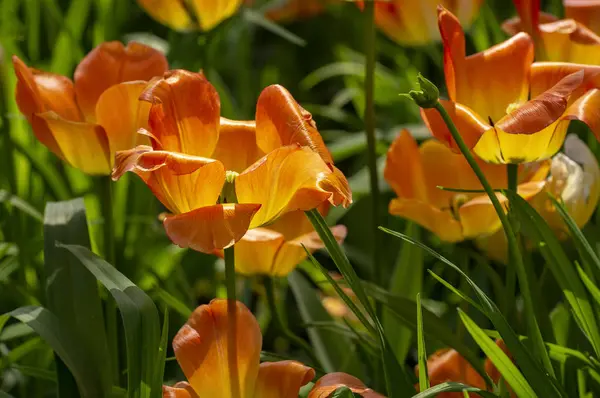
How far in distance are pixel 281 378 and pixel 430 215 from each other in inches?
10.2

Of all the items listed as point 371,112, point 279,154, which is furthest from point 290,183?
point 371,112

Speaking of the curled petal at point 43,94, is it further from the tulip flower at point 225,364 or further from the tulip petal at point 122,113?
the tulip flower at point 225,364

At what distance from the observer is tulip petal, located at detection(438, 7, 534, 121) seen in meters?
0.86

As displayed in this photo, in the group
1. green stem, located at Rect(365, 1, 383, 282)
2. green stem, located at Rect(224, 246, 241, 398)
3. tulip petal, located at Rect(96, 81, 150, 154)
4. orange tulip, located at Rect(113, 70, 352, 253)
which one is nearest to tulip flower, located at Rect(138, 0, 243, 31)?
green stem, located at Rect(365, 1, 383, 282)

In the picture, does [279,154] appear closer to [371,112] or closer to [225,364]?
[225,364]

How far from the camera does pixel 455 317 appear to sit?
3.77 ft

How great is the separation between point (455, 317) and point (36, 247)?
1.54ft

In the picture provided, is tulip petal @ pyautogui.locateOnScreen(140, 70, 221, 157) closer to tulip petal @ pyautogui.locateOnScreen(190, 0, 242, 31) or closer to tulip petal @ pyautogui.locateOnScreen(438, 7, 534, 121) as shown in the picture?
tulip petal @ pyautogui.locateOnScreen(438, 7, 534, 121)

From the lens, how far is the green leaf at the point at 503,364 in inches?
27.4

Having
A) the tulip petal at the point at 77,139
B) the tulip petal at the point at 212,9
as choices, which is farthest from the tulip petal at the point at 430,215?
the tulip petal at the point at 212,9

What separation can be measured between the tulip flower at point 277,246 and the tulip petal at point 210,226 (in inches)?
8.3

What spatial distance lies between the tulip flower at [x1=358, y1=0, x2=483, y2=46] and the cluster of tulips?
35 cm

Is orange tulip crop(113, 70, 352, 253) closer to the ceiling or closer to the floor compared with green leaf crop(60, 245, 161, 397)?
closer to the ceiling

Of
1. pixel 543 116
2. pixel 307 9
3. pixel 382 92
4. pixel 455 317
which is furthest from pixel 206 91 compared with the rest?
pixel 307 9
